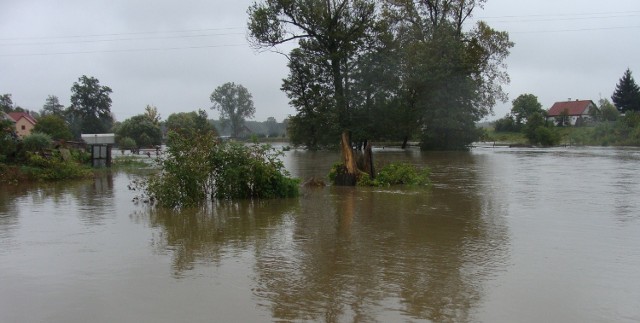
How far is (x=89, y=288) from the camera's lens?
22.0 ft

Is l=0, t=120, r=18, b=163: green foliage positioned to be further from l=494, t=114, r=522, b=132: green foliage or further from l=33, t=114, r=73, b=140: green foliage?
l=494, t=114, r=522, b=132: green foliage

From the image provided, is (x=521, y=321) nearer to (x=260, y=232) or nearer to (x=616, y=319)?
(x=616, y=319)

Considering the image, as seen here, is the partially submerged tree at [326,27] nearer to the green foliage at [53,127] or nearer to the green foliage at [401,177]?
the green foliage at [401,177]

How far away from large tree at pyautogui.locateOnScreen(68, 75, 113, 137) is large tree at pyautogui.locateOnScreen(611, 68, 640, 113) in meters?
84.1

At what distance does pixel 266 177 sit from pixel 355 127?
24217mm

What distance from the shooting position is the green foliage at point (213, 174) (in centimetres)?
1406

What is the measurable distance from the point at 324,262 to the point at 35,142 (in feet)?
69.1

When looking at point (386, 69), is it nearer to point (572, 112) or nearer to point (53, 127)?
point (53, 127)

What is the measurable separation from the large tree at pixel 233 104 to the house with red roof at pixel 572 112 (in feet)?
250

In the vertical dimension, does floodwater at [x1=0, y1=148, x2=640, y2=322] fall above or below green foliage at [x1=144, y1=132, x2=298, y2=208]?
below

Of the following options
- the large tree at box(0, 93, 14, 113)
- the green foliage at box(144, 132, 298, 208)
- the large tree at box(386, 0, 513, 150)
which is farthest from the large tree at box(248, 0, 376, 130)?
the large tree at box(0, 93, 14, 113)

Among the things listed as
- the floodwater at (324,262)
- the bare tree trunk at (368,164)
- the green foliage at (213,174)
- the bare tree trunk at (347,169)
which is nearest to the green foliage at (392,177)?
the bare tree trunk at (347,169)

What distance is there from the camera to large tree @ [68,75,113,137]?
282 feet

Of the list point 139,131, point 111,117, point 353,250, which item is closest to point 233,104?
point 111,117
